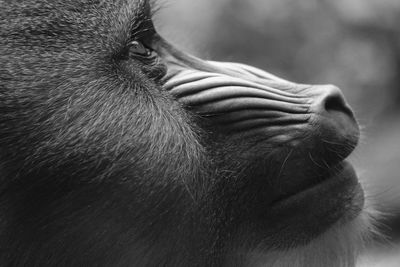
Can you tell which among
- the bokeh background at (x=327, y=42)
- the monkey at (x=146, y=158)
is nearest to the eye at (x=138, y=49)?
the monkey at (x=146, y=158)

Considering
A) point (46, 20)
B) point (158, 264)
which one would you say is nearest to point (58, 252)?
point (158, 264)

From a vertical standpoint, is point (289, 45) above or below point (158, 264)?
below

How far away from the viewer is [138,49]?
279cm

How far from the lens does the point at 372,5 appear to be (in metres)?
7.28

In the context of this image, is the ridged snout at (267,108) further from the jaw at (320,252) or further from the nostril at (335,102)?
the jaw at (320,252)

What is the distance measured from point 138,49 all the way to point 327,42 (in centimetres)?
469

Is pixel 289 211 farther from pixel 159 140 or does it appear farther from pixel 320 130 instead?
pixel 159 140

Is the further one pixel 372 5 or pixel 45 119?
pixel 372 5

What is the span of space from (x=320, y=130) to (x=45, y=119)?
2.85 feet

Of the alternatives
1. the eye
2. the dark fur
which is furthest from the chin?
the eye

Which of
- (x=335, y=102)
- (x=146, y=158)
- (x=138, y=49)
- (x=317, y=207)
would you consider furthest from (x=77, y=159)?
(x=335, y=102)

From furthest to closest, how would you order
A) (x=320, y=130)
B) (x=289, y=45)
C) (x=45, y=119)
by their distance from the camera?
1. (x=289, y=45)
2. (x=320, y=130)
3. (x=45, y=119)

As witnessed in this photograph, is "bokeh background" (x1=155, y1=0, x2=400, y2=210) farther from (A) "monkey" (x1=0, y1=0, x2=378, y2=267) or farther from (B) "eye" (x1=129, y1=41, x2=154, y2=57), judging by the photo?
(A) "monkey" (x1=0, y1=0, x2=378, y2=267)

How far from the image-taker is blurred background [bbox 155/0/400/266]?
707 centimetres
